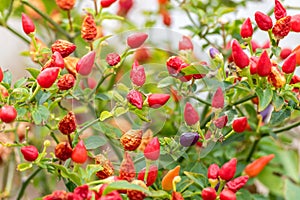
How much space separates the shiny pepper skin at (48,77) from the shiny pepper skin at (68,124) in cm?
5

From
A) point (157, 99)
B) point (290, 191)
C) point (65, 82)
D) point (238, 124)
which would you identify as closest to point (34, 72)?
point (65, 82)

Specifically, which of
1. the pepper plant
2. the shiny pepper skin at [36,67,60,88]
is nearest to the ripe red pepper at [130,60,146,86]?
the pepper plant

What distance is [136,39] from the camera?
88 cm

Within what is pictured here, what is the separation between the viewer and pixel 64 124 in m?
0.81

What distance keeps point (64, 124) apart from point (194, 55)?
0.26m

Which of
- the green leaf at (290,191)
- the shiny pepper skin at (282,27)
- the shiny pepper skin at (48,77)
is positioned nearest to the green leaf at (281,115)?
the shiny pepper skin at (282,27)

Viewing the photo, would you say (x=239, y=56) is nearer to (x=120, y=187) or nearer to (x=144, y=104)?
(x=144, y=104)

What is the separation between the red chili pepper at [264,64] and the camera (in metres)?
0.80

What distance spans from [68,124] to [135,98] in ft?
0.31

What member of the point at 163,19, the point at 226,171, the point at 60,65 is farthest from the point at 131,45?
Answer: the point at 163,19

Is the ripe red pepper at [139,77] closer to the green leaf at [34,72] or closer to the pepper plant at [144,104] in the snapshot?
the pepper plant at [144,104]

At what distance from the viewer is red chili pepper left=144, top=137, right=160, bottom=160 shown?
2.60 ft

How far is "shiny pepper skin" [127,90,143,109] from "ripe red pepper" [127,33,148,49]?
95 millimetres

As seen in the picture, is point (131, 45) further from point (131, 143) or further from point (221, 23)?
point (221, 23)
